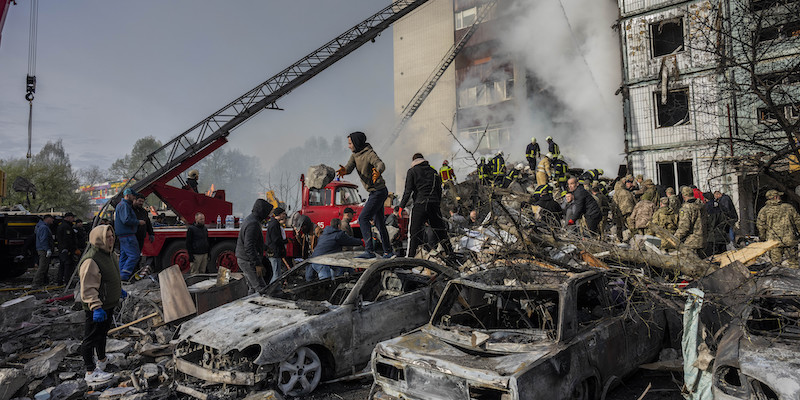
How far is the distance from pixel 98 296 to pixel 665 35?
18837mm

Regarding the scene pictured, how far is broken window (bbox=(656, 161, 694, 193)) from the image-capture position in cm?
1580

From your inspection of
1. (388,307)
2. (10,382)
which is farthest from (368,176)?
(10,382)

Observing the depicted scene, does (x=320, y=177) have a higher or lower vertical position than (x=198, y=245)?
higher

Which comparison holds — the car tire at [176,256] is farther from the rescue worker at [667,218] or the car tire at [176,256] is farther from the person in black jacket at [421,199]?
the rescue worker at [667,218]

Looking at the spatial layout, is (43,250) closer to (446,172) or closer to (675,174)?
(446,172)

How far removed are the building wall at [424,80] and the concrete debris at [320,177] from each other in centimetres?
2178

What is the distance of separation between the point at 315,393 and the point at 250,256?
295 cm

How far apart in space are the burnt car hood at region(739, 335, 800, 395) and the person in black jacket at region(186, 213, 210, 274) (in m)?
9.03

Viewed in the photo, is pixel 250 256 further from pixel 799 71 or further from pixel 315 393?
pixel 799 71

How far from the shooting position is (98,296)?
507 centimetres

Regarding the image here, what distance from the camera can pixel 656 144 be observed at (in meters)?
16.2

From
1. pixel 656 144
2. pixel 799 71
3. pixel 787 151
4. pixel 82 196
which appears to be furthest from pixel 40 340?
pixel 82 196

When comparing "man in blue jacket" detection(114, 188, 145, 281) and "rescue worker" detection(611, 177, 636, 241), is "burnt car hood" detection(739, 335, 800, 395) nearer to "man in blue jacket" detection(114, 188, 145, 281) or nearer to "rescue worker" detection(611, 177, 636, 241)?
"rescue worker" detection(611, 177, 636, 241)

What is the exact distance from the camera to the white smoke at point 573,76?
22359mm
